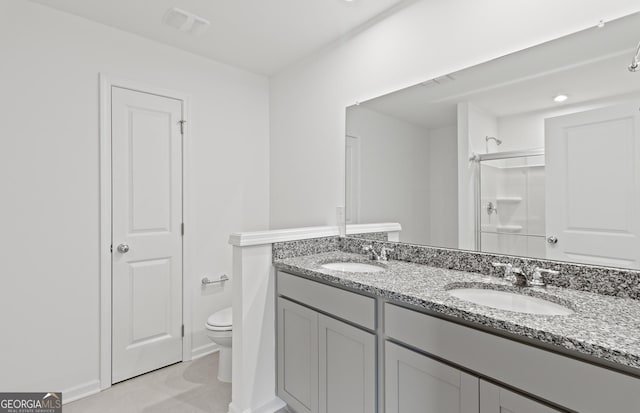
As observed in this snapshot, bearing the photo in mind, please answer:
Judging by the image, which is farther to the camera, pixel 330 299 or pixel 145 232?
pixel 145 232

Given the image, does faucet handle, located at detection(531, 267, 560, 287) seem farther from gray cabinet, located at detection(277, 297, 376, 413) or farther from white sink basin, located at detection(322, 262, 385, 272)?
white sink basin, located at detection(322, 262, 385, 272)

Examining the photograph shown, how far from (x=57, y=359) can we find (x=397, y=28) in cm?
300

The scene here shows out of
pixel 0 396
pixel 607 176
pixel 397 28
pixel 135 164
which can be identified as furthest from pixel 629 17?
pixel 0 396

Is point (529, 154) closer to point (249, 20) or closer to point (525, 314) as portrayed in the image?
point (525, 314)

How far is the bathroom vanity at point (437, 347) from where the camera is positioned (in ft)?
2.78

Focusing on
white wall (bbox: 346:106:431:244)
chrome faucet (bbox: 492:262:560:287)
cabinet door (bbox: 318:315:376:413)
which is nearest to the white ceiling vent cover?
white wall (bbox: 346:106:431:244)

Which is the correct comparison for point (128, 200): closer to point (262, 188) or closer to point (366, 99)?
point (262, 188)

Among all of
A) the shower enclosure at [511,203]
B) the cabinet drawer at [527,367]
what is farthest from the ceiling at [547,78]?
the cabinet drawer at [527,367]

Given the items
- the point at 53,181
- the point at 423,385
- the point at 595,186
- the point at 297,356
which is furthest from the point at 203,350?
the point at 595,186

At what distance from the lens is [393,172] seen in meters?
2.05

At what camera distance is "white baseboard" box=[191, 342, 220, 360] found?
2642 millimetres

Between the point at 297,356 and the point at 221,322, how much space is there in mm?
806

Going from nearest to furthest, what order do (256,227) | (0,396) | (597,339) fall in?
(597,339) → (0,396) → (256,227)

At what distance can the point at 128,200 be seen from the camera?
233 centimetres
